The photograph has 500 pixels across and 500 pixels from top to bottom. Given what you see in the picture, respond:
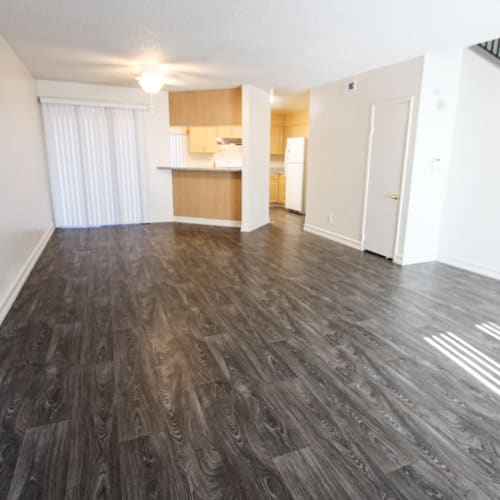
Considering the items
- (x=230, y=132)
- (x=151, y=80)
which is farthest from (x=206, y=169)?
(x=151, y=80)

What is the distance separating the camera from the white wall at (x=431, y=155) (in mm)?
4176

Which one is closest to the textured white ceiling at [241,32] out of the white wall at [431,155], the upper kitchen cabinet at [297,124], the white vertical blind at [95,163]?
the white wall at [431,155]

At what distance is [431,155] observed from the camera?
4406 mm

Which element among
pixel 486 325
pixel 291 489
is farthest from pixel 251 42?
pixel 291 489

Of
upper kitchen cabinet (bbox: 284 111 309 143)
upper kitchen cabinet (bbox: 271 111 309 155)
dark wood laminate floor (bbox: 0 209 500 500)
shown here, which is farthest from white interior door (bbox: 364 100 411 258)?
upper kitchen cabinet (bbox: 271 111 309 155)

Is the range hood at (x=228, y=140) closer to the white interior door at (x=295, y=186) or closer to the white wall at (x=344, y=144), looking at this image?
the white interior door at (x=295, y=186)

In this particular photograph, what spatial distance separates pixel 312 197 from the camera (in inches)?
251

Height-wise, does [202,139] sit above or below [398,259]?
above

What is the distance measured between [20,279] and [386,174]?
4.47m

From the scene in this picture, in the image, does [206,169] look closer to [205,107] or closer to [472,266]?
[205,107]

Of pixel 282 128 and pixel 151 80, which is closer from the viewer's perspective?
pixel 151 80

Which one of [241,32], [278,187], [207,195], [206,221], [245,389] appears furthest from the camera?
[278,187]

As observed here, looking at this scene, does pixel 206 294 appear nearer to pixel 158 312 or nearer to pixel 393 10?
pixel 158 312

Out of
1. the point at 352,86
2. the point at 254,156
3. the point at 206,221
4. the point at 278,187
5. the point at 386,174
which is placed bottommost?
the point at 206,221
